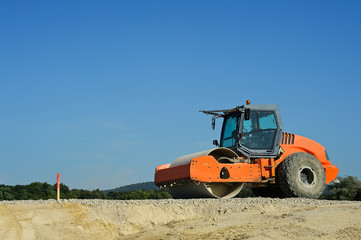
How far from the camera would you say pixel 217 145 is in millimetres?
16844

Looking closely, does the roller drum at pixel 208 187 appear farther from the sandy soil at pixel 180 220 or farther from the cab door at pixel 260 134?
the sandy soil at pixel 180 220

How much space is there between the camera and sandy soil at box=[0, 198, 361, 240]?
416 inches

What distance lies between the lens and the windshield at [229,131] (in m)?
16.0

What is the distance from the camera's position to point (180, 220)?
1262 cm

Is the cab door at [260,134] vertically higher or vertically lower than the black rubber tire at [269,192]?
higher

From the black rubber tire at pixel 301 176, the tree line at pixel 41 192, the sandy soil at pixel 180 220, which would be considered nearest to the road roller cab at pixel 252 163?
the black rubber tire at pixel 301 176

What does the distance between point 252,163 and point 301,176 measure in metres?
1.66

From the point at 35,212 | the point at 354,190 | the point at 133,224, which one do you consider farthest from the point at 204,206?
the point at 354,190

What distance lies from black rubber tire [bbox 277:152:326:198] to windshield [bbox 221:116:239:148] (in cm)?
177

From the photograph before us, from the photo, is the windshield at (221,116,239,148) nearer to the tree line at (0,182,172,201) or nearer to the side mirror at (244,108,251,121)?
the side mirror at (244,108,251,121)

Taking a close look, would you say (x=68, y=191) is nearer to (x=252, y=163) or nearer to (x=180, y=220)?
(x=252, y=163)

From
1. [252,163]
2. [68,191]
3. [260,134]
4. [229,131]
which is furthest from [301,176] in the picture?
[68,191]

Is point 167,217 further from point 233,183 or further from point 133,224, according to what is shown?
point 233,183

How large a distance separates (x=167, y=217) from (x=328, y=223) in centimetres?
415
